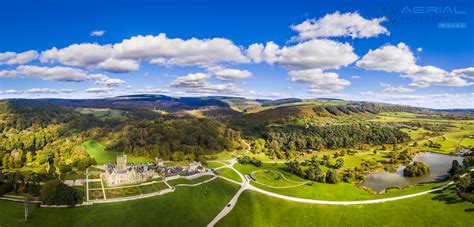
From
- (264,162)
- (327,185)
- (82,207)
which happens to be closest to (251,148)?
(264,162)

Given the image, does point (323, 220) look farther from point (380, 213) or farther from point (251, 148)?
point (251, 148)

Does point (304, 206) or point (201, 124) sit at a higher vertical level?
point (201, 124)

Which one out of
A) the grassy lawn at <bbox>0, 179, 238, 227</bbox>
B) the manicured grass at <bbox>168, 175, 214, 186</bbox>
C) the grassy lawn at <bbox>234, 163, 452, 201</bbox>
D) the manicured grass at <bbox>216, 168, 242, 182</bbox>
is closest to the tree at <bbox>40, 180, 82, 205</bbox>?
the grassy lawn at <bbox>0, 179, 238, 227</bbox>

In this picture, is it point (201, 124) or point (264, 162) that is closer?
point (264, 162)

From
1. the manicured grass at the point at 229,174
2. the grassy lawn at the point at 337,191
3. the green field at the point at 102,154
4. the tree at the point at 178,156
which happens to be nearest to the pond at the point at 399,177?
the grassy lawn at the point at 337,191

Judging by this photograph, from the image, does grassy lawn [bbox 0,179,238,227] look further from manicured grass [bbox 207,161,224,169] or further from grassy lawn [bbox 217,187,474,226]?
manicured grass [bbox 207,161,224,169]

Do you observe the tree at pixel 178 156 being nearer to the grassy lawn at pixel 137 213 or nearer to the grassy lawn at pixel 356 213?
the grassy lawn at pixel 137 213
